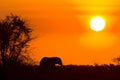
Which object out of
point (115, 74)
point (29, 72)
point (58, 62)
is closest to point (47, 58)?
point (58, 62)

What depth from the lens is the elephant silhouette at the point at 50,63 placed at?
205 ft

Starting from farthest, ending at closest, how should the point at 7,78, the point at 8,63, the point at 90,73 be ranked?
the point at 8,63 → the point at 90,73 → the point at 7,78

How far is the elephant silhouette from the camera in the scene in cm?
6245

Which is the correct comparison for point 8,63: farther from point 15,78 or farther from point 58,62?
point 15,78

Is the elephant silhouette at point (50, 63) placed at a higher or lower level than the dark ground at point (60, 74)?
higher

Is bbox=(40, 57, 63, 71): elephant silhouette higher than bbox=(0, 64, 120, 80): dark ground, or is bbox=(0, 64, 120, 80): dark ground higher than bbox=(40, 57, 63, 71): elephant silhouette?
bbox=(40, 57, 63, 71): elephant silhouette

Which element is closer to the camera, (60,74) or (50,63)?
(60,74)

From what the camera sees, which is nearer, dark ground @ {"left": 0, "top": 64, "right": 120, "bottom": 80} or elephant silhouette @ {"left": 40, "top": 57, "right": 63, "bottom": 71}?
dark ground @ {"left": 0, "top": 64, "right": 120, "bottom": 80}

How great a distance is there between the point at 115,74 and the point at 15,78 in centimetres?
845

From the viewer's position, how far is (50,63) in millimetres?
64125

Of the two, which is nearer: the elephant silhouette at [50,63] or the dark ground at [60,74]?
the dark ground at [60,74]

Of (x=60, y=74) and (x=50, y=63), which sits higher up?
(x=50, y=63)

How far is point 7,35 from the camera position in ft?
211

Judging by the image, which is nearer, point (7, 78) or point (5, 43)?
point (7, 78)
